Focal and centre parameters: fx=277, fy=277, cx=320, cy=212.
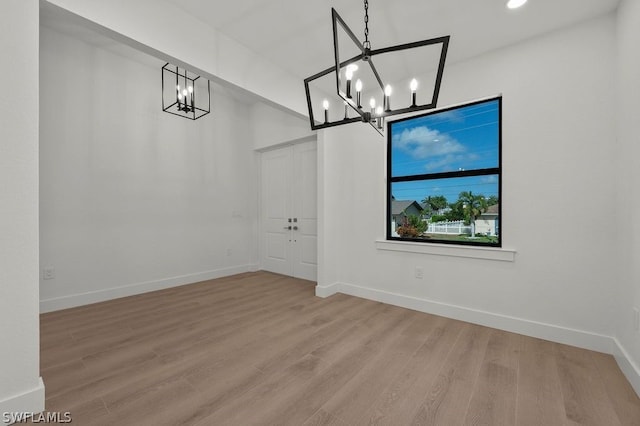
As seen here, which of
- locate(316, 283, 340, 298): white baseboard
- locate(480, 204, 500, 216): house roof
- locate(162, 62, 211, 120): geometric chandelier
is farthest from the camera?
locate(162, 62, 211, 120): geometric chandelier

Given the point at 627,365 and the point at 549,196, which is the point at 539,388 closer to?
the point at 627,365

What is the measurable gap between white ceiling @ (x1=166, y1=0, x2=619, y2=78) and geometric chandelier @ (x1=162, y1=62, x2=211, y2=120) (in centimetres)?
170

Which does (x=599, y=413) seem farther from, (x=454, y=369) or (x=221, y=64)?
(x=221, y=64)

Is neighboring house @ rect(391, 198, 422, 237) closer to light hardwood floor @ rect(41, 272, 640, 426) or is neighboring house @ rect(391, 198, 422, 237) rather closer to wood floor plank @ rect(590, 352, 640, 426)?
light hardwood floor @ rect(41, 272, 640, 426)

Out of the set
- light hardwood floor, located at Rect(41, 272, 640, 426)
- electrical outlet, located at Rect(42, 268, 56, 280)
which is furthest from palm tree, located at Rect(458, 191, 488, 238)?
electrical outlet, located at Rect(42, 268, 56, 280)

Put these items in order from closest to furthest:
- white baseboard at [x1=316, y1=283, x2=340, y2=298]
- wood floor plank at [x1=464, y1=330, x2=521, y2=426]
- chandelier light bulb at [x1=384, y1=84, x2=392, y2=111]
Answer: wood floor plank at [x1=464, y1=330, x2=521, y2=426] → chandelier light bulb at [x1=384, y1=84, x2=392, y2=111] → white baseboard at [x1=316, y1=283, x2=340, y2=298]

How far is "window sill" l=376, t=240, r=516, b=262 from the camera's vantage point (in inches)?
111

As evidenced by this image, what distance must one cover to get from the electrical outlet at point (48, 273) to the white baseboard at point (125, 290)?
0.26 m

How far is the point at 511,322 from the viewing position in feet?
9.05

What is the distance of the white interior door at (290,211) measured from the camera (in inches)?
189

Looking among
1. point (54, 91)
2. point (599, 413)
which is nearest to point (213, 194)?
point (54, 91)

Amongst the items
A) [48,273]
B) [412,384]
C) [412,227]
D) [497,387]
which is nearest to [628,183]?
[497,387]

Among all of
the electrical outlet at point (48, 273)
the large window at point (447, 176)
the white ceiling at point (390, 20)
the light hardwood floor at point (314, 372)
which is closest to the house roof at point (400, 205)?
the large window at point (447, 176)

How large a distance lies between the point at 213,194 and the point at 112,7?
10.5 feet
